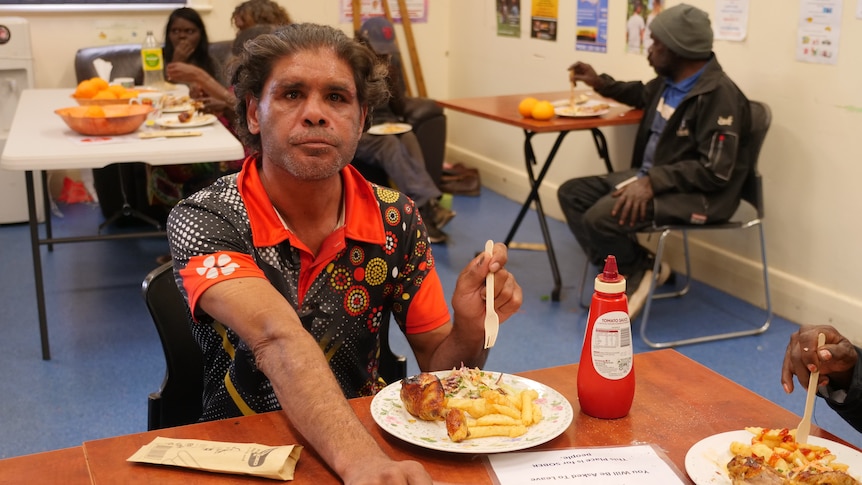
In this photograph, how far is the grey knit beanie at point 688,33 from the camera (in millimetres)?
3561

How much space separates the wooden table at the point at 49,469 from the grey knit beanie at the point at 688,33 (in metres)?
2.91

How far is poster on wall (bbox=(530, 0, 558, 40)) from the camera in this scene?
5.18m

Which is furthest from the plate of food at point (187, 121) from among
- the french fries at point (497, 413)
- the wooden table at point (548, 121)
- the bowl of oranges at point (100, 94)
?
the french fries at point (497, 413)

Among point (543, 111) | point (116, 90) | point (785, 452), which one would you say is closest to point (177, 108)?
point (116, 90)

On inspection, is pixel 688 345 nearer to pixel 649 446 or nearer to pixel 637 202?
pixel 637 202

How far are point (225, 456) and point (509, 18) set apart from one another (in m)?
4.80

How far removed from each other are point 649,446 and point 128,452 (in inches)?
27.6

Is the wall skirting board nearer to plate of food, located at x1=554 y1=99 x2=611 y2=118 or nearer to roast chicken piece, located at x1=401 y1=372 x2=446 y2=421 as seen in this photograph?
plate of food, located at x1=554 y1=99 x2=611 y2=118

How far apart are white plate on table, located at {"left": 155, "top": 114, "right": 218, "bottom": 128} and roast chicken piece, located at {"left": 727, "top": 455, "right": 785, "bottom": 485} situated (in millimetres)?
2874

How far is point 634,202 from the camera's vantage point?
348cm

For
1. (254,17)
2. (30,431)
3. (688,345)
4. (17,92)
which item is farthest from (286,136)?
(17,92)

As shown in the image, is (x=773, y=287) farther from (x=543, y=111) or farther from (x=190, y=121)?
(x=190, y=121)

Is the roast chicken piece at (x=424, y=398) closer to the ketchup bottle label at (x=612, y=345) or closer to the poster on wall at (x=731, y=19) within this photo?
the ketchup bottle label at (x=612, y=345)

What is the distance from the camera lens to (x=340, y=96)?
162 cm
